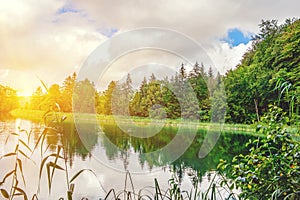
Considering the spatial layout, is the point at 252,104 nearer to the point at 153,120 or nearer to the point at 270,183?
the point at 153,120

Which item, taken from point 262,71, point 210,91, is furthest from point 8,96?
point 262,71

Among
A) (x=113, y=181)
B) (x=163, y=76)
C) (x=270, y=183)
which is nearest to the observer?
(x=270, y=183)

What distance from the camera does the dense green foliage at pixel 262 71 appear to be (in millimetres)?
8172

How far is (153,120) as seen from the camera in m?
5.12

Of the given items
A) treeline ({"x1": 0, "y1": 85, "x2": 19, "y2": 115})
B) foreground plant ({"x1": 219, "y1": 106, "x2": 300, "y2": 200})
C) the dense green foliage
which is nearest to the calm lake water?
treeline ({"x1": 0, "y1": 85, "x2": 19, "y2": 115})

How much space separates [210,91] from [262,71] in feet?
10.6

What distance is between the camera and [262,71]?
9.27 meters

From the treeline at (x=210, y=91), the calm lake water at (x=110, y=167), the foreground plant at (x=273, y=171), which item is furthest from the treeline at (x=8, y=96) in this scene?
the foreground plant at (x=273, y=171)

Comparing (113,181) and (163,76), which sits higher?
(163,76)

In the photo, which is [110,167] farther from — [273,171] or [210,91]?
[210,91]

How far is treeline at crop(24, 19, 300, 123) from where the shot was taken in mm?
3393

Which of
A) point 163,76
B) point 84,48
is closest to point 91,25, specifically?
point 84,48

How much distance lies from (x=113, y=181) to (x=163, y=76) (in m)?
2.39

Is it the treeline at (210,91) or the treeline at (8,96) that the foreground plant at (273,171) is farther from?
the treeline at (8,96)
